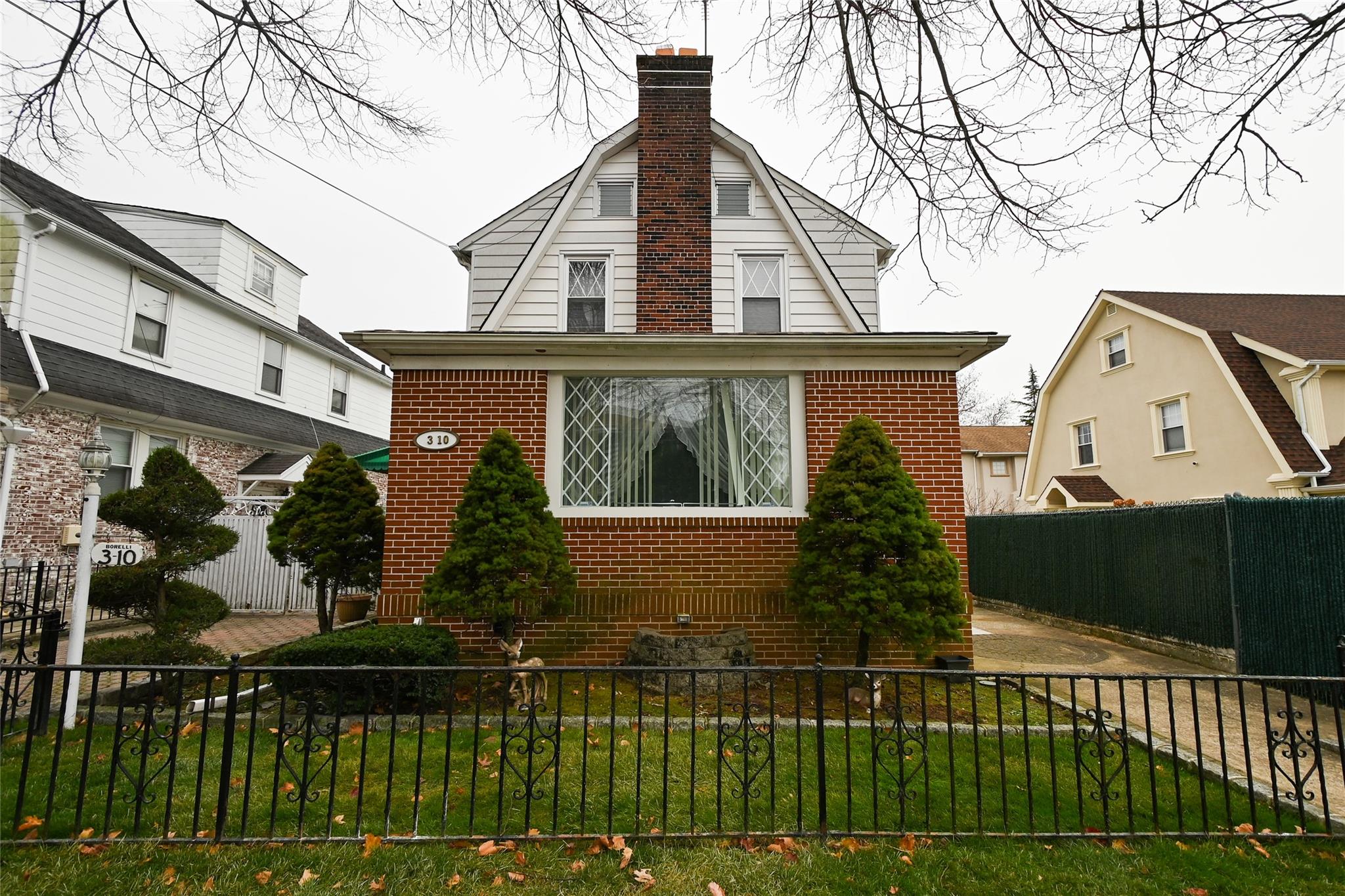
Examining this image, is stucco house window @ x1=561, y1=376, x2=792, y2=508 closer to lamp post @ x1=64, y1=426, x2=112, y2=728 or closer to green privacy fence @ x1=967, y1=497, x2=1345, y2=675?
lamp post @ x1=64, y1=426, x2=112, y2=728

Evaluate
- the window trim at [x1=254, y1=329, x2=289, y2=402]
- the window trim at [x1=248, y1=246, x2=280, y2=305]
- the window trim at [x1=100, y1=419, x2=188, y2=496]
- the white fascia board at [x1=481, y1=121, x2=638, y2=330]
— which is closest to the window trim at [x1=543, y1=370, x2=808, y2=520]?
the white fascia board at [x1=481, y1=121, x2=638, y2=330]

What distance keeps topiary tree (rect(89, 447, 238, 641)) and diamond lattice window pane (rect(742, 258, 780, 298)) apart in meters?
6.91

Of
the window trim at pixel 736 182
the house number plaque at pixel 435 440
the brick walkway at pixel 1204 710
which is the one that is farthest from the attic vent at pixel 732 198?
the brick walkway at pixel 1204 710

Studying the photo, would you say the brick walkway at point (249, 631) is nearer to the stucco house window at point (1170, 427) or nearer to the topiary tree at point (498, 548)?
the topiary tree at point (498, 548)

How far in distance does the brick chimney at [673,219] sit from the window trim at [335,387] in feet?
40.1

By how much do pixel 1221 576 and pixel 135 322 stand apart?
17.1 m

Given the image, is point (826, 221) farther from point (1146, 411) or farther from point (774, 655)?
point (1146, 411)

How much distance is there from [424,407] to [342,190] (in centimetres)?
221

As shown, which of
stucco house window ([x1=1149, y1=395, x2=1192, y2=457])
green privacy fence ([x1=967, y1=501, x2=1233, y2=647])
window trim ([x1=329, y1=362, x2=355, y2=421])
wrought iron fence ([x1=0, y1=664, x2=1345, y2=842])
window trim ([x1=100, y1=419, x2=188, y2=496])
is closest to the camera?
wrought iron fence ([x1=0, y1=664, x2=1345, y2=842])

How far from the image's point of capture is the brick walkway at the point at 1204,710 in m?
3.21

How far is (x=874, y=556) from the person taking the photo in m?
5.54

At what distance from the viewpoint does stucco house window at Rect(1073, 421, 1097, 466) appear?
57.4ft

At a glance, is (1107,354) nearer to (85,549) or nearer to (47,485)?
(85,549)

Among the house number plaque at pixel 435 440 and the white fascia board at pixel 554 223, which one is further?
the white fascia board at pixel 554 223
